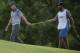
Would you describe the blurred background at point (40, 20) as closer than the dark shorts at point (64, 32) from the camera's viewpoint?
No

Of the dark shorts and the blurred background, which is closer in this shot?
the dark shorts

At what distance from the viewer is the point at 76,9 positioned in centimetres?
1608

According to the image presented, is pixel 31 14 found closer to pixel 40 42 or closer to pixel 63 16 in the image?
pixel 40 42

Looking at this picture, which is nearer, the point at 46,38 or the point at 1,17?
the point at 46,38

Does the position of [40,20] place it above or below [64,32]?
above

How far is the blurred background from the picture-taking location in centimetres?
1544

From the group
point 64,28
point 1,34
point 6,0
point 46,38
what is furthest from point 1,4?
point 64,28

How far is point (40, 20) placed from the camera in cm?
1667

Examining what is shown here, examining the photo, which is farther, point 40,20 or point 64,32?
point 40,20

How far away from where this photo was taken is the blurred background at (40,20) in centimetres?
1544

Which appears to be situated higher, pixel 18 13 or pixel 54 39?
pixel 18 13

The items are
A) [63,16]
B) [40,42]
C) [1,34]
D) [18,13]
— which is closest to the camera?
[63,16]

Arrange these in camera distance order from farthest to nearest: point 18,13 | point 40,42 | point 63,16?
point 40,42 → point 18,13 → point 63,16

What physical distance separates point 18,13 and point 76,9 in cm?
450
